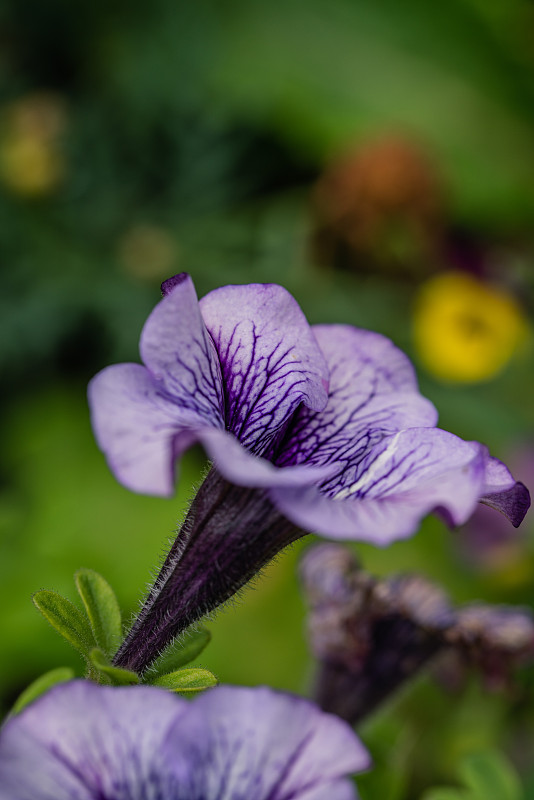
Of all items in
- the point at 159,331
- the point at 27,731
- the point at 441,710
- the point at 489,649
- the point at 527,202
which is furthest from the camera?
the point at 527,202

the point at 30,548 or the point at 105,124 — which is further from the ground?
the point at 105,124

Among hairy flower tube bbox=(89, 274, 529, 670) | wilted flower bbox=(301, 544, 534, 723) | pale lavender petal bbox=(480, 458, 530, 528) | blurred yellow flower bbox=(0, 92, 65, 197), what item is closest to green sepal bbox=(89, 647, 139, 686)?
hairy flower tube bbox=(89, 274, 529, 670)

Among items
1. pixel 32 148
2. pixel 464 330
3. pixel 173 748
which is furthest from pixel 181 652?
pixel 464 330

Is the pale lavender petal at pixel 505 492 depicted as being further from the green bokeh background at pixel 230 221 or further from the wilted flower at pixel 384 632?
the green bokeh background at pixel 230 221

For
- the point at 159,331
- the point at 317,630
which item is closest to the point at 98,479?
the point at 317,630

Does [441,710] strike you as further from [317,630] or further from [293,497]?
[293,497]

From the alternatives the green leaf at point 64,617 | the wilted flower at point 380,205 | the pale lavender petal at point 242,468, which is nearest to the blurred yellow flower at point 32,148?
the wilted flower at point 380,205
